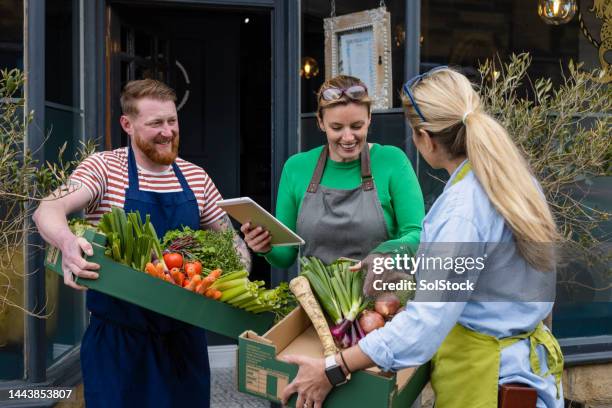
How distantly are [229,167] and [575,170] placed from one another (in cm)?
321

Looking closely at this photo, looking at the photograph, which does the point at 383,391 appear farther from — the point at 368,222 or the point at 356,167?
the point at 356,167

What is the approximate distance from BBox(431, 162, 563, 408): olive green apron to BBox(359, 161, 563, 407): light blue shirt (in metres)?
0.02

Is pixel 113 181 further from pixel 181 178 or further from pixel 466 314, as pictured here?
pixel 466 314

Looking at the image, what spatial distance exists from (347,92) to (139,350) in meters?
1.24

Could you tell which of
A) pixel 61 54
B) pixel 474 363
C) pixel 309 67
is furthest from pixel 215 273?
pixel 309 67

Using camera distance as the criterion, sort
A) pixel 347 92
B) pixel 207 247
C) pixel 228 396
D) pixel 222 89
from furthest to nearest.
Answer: pixel 222 89 → pixel 228 396 → pixel 347 92 → pixel 207 247

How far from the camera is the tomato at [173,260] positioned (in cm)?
213

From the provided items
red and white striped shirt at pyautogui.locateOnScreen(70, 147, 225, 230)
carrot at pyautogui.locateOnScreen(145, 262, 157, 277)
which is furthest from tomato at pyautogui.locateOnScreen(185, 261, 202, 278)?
red and white striped shirt at pyautogui.locateOnScreen(70, 147, 225, 230)

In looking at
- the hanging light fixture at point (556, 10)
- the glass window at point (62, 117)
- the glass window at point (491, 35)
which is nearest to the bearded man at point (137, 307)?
the glass window at point (62, 117)

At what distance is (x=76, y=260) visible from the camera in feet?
6.39

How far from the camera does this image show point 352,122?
2529 mm

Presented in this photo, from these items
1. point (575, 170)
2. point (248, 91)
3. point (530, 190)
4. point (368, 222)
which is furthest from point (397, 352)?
point (248, 91)

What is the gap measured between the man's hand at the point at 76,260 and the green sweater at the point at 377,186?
839 millimetres

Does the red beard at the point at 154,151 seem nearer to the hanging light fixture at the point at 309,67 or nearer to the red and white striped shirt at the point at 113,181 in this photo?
the red and white striped shirt at the point at 113,181
